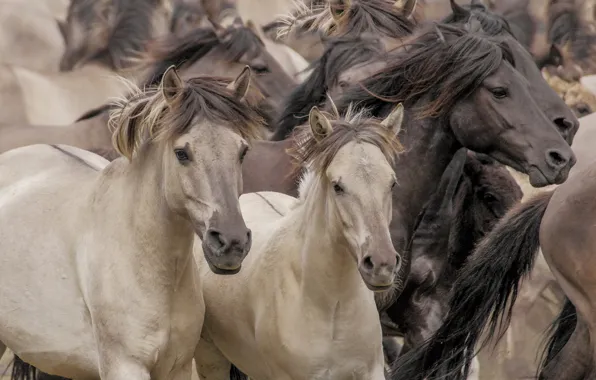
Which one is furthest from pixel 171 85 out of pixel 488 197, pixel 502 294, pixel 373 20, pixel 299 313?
pixel 373 20

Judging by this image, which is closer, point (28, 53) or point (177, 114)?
point (177, 114)

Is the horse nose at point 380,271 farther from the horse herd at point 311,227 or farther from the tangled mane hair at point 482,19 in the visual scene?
the tangled mane hair at point 482,19

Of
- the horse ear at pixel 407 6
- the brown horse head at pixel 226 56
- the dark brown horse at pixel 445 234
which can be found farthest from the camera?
the brown horse head at pixel 226 56

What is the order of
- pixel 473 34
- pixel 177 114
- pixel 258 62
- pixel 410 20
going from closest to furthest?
pixel 177 114 < pixel 473 34 < pixel 410 20 < pixel 258 62

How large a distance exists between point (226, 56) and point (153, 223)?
4036 millimetres

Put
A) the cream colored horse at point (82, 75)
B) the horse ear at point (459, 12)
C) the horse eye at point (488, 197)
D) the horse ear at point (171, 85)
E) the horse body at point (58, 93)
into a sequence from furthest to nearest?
1. the horse body at point (58, 93)
2. the cream colored horse at point (82, 75)
3. the horse eye at point (488, 197)
4. the horse ear at point (459, 12)
5. the horse ear at point (171, 85)

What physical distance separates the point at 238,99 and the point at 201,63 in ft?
13.1

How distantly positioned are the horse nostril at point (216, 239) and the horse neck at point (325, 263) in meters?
0.59

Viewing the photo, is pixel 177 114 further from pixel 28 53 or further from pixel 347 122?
pixel 28 53

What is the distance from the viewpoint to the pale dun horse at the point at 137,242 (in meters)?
5.49

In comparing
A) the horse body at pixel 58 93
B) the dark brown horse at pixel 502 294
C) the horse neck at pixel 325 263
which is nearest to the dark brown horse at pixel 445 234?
the dark brown horse at pixel 502 294

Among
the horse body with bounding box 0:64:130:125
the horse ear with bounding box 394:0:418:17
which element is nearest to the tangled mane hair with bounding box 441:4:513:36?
the horse ear with bounding box 394:0:418:17

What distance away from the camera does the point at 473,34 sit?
728 cm

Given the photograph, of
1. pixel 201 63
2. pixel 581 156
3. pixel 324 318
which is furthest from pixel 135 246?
pixel 201 63
